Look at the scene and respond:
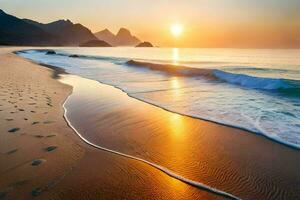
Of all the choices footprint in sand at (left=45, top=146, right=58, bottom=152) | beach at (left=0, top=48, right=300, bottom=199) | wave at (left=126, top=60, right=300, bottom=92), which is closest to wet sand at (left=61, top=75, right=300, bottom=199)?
beach at (left=0, top=48, right=300, bottom=199)

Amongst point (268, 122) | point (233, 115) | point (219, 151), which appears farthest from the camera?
point (233, 115)

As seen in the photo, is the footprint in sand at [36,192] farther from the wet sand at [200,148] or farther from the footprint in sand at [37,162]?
the wet sand at [200,148]

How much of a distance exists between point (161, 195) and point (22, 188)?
197cm

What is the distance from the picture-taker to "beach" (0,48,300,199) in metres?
3.51

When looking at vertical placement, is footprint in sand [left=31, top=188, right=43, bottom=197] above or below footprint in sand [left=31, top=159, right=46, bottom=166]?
below

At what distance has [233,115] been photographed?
7.82 meters

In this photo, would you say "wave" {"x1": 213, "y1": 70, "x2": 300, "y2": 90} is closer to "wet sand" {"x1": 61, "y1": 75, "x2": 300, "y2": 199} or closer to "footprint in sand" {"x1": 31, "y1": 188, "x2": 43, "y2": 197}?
"wet sand" {"x1": 61, "y1": 75, "x2": 300, "y2": 199}

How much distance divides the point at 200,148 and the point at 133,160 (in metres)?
1.50

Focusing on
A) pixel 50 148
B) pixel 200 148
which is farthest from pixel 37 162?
pixel 200 148

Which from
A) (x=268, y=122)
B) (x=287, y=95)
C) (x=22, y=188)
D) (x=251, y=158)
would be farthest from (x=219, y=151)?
(x=287, y=95)

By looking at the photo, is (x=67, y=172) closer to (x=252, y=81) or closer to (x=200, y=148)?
(x=200, y=148)

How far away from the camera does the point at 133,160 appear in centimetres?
451

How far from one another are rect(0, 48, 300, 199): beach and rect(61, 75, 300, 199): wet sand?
2cm

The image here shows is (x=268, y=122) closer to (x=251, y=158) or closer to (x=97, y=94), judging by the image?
(x=251, y=158)
